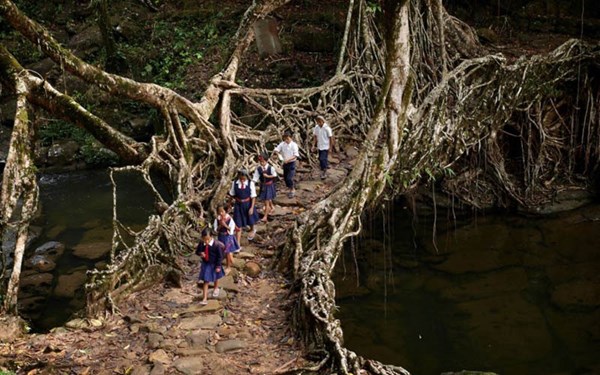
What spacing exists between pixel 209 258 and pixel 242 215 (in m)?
1.73

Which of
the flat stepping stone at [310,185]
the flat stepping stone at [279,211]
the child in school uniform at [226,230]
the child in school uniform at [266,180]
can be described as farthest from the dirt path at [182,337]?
the flat stepping stone at [310,185]

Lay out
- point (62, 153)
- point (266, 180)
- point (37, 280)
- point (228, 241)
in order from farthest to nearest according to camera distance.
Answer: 1. point (62, 153)
2. point (37, 280)
3. point (266, 180)
4. point (228, 241)

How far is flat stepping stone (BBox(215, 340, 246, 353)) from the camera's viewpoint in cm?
667

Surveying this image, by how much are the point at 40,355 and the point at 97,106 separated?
1332cm

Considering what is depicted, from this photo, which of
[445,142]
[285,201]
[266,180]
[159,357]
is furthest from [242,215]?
[445,142]

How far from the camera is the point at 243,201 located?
29.6 ft

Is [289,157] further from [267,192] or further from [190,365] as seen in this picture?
[190,365]

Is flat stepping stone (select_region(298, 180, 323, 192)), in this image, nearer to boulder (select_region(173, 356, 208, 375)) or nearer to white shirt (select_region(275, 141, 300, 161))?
white shirt (select_region(275, 141, 300, 161))

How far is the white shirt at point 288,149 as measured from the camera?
10180 millimetres

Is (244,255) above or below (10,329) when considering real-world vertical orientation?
above

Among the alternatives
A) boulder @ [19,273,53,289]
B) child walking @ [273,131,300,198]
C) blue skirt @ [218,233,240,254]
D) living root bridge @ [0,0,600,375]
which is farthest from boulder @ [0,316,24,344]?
child walking @ [273,131,300,198]

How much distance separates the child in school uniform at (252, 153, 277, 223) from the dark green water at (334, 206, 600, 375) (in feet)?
6.95

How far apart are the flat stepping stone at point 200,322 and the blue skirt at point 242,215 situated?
206 cm

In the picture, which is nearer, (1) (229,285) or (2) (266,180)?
(1) (229,285)
